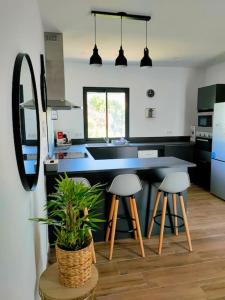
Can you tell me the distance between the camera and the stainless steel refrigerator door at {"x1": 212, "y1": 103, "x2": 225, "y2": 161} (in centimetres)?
422

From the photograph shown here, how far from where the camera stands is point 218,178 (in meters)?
4.43

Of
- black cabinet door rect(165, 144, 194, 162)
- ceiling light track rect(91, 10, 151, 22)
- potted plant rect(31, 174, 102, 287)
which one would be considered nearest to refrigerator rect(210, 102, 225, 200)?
black cabinet door rect(165, 144, 194, 162)

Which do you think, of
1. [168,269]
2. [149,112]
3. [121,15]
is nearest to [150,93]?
[149,112]

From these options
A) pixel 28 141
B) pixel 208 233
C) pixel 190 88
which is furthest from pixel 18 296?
pixel 190 88

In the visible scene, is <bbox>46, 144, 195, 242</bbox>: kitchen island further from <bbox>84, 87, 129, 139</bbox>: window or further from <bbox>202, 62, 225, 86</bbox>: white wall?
<bbox>202, 62, 225, 86</bbox>: white wall

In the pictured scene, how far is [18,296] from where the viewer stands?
107 centimetres

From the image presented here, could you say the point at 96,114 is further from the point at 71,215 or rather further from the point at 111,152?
the point at 71,215

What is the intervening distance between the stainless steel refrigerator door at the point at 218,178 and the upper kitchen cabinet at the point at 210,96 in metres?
1.22

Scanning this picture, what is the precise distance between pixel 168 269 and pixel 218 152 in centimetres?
274

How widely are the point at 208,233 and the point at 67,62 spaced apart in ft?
13.8

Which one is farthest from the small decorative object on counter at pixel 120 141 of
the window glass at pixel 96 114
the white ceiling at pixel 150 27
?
the white ceiling at pixel 150 27

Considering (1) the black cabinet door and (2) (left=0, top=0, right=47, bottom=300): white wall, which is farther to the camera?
(1) the black cabinet door

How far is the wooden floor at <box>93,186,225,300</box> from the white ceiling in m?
2.71

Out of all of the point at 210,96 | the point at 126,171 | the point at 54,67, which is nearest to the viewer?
the point at 126,171
